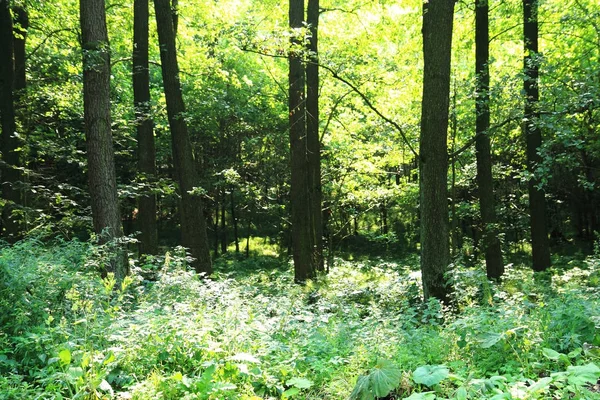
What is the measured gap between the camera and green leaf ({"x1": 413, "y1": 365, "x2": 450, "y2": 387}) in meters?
2.78

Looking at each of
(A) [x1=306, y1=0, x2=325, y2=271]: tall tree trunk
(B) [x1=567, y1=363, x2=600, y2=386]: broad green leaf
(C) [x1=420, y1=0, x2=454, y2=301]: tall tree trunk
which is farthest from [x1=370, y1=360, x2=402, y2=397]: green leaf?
(A) [x1=306, y1=0, x2=325, y2=271]: tall tree trunk

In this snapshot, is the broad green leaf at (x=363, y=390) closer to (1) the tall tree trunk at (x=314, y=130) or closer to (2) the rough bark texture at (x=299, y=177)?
(2) the rough bark texture at (x=299, y=177)

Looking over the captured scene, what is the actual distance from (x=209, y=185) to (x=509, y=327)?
19.7 meters

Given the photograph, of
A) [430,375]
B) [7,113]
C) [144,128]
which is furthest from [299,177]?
[430,375]

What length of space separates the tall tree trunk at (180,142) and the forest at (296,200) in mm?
45

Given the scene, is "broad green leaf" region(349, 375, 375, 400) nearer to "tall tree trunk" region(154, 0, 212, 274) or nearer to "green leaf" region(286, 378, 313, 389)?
"green leaf" region(286, 378, 313, 389)

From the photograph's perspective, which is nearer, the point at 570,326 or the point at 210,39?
the point at 570,326

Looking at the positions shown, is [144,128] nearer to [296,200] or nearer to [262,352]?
[296,200]

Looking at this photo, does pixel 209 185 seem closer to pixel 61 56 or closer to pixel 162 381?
pixel 61 56

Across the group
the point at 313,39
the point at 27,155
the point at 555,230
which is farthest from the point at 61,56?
the point at 555,230

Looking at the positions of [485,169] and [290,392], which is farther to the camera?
[485,169]

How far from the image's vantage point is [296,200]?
10.5 meters

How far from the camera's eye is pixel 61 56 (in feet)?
42.5

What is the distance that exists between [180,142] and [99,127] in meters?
3.24
